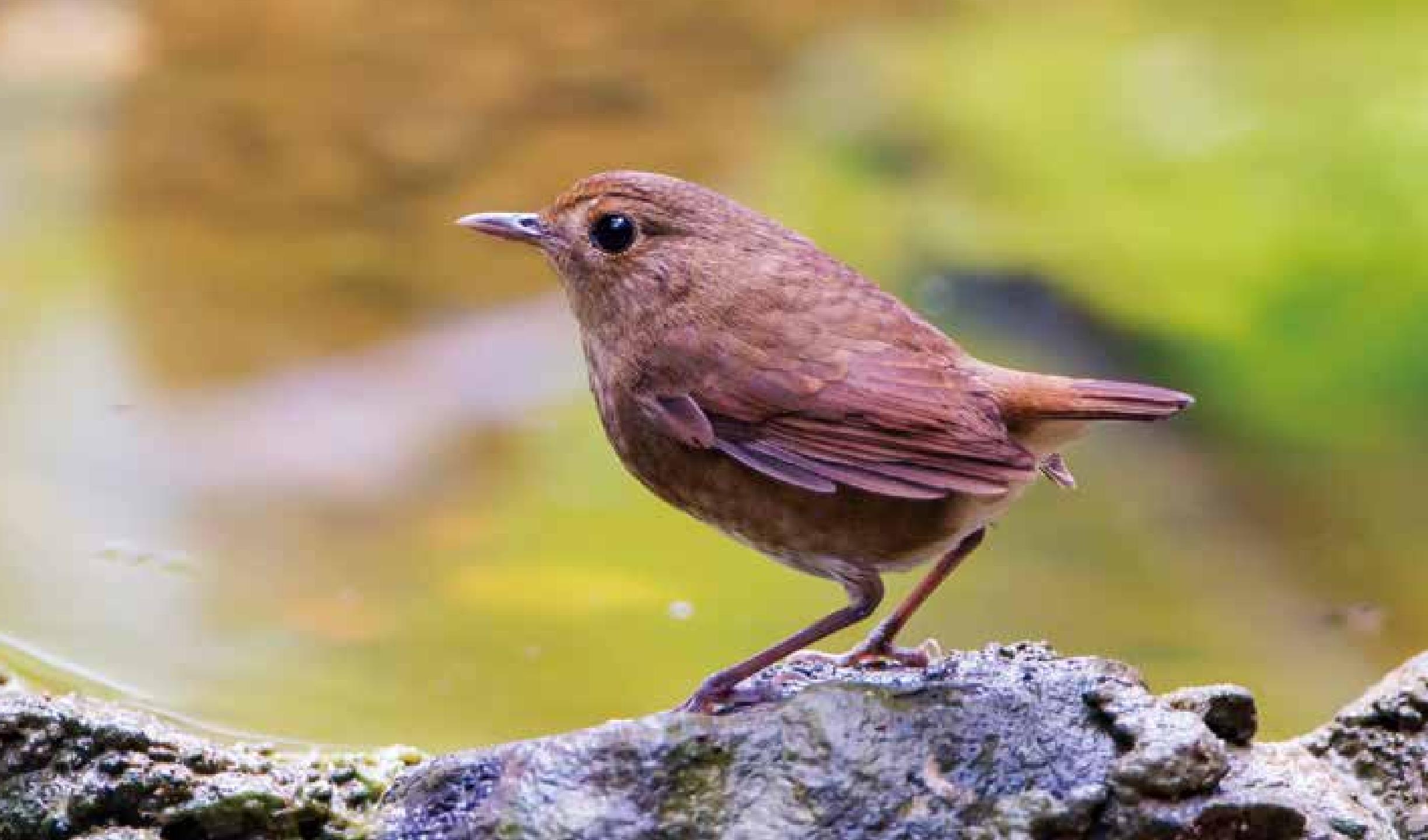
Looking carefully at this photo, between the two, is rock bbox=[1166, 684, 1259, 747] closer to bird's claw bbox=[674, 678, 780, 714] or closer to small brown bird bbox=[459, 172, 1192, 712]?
small brown bird bbox=[459, 172, 1192, 712]

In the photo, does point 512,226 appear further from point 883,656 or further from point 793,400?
point 883,656

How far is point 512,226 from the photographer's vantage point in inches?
126

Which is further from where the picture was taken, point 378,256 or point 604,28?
point 604,28

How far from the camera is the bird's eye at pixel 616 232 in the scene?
3156mm

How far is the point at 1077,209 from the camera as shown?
6.50 meters

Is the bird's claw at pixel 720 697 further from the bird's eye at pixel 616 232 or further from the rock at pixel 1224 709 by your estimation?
the bird's eye at pixel 616 232

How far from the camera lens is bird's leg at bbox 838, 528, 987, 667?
126 inches

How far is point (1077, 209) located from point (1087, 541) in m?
1.45

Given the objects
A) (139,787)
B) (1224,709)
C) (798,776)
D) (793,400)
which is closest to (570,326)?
(793,400)

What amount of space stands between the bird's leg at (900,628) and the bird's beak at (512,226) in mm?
803

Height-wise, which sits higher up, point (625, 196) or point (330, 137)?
point (330, 137)

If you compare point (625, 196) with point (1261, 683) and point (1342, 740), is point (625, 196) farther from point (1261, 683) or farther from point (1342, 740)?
point (1261, 683)

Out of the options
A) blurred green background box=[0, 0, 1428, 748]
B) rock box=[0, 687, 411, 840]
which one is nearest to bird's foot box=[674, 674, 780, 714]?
rock box=[0, 687, 411, 840]

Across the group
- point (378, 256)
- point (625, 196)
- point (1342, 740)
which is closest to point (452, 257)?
point (378, 256)
